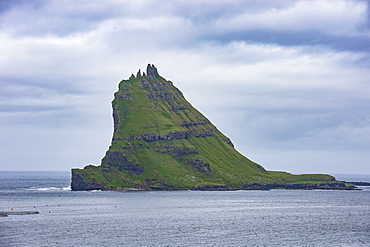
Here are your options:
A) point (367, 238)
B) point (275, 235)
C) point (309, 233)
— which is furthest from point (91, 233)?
point (367, 238)

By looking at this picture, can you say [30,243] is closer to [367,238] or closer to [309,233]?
[309,233]

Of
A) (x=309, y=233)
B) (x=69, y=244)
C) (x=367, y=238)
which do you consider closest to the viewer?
(x=69, y=244)

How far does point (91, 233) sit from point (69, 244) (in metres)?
22.8

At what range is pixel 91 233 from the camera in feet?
632

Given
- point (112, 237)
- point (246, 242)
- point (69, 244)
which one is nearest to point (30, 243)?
point (69, 244)

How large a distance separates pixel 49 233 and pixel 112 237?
22440mm

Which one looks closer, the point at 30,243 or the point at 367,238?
the point at 30,243

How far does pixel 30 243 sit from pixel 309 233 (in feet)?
290

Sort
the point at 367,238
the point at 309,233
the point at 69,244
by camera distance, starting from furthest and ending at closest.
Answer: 1. the point at 309,233
2. the point at 367,238
3. the point at 69,244

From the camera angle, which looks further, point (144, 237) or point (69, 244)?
point (144, 237)

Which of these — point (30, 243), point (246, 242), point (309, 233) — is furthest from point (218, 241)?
point (30, 243)

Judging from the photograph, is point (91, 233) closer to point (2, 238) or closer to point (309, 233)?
point (2, 238)

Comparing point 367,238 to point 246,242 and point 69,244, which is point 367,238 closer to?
point 246,242

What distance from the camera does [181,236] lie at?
187 meters
